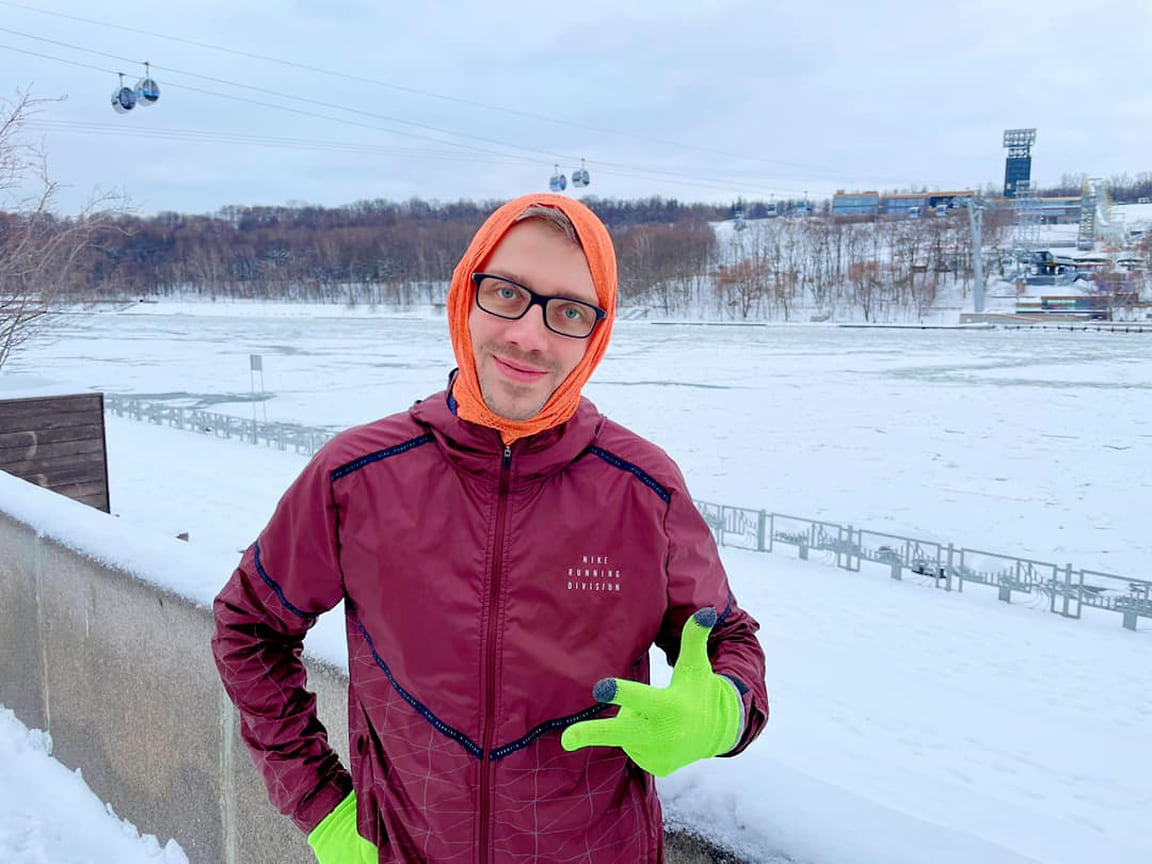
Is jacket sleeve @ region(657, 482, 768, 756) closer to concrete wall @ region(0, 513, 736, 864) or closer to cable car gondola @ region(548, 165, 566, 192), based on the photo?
concrete wall @ region(0, 513, 736, 864)

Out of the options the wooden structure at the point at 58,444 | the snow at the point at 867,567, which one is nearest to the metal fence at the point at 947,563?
the snow at the point at 867,567

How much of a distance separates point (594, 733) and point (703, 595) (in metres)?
0.32

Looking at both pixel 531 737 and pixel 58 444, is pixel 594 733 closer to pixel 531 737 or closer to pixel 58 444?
pixel 531 737

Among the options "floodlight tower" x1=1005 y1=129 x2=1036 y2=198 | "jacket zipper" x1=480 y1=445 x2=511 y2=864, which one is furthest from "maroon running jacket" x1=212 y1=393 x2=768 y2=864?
"floodlight tower" x1=1005 y1=129 x2=1036 y2=198

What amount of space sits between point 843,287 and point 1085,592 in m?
80.6

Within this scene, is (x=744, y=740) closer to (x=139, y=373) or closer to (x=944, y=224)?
(x=139, y=373)

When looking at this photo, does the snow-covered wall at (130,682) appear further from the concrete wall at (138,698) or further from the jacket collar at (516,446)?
the jacket collar at (516,446)

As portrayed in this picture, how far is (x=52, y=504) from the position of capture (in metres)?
3.05

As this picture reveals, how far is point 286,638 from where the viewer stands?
1.56m

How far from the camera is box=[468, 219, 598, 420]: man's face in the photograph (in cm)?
140

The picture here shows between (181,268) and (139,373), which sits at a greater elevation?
(181,268)

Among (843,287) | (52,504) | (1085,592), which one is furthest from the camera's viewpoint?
(843,287)

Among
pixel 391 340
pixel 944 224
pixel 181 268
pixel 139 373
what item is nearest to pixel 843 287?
pixel 944 224

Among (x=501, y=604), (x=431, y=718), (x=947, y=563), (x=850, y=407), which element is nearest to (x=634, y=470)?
(x=501, y=604)
